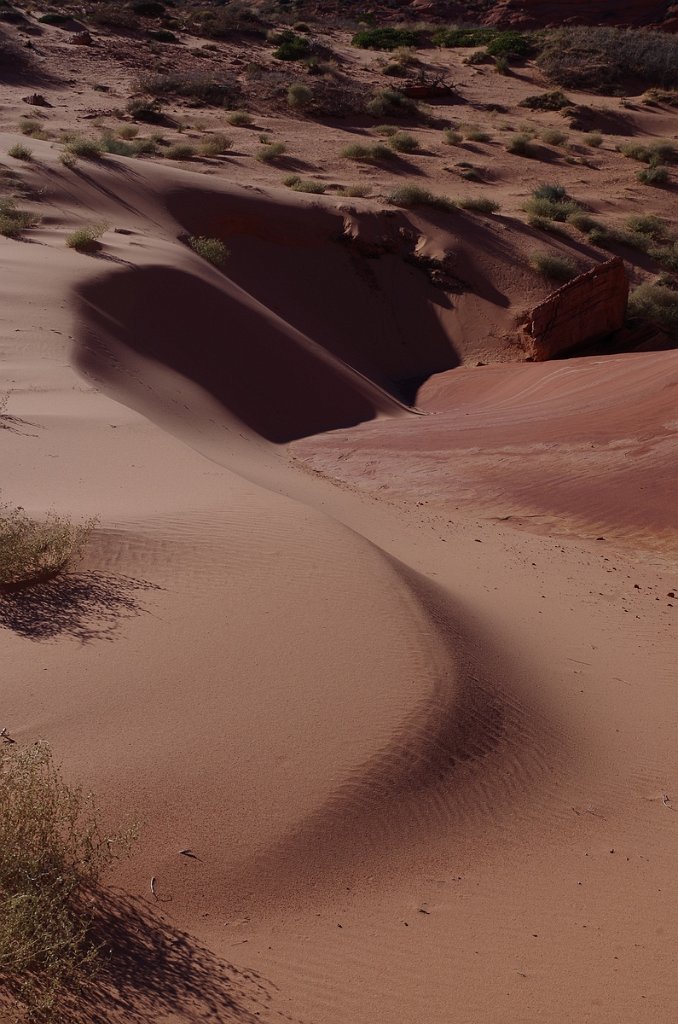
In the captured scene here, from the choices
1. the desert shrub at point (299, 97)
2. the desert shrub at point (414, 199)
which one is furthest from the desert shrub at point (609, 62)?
the desert shrub at point (414, 199)

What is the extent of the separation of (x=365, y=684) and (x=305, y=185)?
68.1ft

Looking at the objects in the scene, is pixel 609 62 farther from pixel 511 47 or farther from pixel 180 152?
pixel 180 152

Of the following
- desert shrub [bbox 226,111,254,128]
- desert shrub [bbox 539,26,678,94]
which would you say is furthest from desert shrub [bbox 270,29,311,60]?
desert shrub [bbox 539,26,678,94]

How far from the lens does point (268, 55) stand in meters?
38.3

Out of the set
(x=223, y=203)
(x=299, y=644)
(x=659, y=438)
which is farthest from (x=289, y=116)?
(x=299, y=644)

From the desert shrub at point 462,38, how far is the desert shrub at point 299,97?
51.6 ft

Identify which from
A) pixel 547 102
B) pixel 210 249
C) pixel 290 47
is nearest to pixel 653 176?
pixel 547 102

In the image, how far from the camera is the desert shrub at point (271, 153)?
26.1 m

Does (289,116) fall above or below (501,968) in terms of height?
above

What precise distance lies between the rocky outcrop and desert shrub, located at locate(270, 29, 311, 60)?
85.4 feet

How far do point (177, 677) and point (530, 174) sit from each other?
2830 cm

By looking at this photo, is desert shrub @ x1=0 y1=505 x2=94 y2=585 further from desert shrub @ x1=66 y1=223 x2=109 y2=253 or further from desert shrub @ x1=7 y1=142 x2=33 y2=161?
desert shrub @ x1=7 y1=142 x2=33 y2=161

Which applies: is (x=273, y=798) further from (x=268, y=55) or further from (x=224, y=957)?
(x=268, y=55)

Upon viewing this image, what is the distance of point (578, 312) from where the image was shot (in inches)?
676
